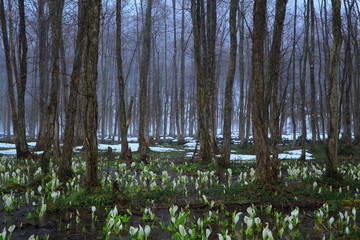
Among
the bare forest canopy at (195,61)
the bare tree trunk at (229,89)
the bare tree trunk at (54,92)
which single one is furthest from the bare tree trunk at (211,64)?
the bare tree trunk at (54,92)

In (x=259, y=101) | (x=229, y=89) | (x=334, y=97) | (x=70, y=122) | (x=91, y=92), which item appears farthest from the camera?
(x=229, y=89)

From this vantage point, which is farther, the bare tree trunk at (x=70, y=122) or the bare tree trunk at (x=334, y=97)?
the bare tree trunk at (x=70, y=122)

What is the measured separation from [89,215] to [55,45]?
5054 millimetres

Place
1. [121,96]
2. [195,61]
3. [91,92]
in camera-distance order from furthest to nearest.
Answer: [195,61] → [121,96] → [91,92]

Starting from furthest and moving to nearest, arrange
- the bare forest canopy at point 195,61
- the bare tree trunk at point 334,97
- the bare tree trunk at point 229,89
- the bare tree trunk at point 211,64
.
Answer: the bare tree trunk at point 211,64 < the bare tree trunk at point 229,89 < the bare tree trunk at point 334,97 < the bare forest canopy at point 195,61

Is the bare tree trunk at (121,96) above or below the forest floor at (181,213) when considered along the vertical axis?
→ above

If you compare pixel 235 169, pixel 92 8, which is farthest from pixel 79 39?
pixel 235 169

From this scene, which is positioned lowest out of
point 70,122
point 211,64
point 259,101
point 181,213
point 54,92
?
point 181,213

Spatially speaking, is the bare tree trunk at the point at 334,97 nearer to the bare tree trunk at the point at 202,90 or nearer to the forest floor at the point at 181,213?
the forest floor at the point at 181,213

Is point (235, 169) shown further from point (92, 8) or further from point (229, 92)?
point (92, 8)

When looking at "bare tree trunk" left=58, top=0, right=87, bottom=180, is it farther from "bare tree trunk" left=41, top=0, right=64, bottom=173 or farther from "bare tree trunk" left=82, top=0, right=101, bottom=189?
"bare tree trunk" left=82, top=0, right=101, bottom=189

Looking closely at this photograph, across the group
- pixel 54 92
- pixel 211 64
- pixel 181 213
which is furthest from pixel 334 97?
pixel 54 92

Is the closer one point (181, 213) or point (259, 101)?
point (181, 213)

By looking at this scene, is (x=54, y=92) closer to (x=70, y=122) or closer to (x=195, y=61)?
(x=70, y=122)
